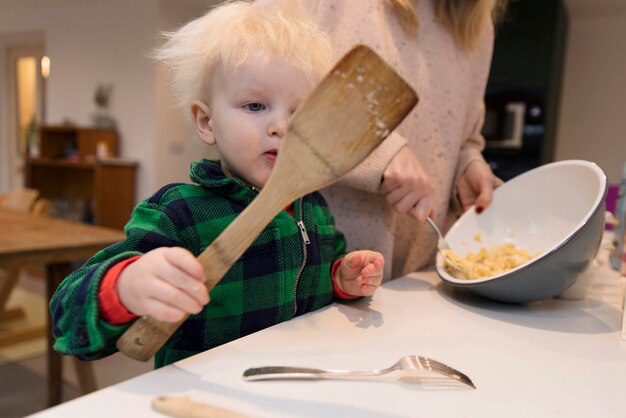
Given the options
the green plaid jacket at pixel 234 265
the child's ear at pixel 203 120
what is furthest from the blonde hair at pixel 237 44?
the green plaid jacket at pixel 234 265

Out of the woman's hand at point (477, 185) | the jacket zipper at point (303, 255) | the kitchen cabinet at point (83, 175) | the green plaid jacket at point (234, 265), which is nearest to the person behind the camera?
the green plaid jacket at point (234, 265)

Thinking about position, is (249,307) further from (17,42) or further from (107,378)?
(17,42)

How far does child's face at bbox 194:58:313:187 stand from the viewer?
0.61m

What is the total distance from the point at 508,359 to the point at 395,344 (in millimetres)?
123

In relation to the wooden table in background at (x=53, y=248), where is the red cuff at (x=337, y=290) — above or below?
above

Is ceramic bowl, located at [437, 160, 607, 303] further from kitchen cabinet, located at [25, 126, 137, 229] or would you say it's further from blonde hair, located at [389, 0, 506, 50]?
kitchen cabinet, located at [25, 126, 137, 229]

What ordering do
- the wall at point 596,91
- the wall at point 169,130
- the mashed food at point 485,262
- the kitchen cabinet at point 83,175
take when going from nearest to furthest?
1. the mashed food at point 485,262
2. the wall at point 596,91
3. the wall at point 169,130
4. the kitchen cabinet at point 83,175

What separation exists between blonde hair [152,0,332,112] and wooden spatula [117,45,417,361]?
0.75ft

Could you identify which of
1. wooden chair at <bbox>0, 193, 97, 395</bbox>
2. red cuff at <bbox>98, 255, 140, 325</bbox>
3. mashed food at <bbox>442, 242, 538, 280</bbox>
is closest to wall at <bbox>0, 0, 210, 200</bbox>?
wooden chair at <bbox>0, 193, 97, 395</bbox>

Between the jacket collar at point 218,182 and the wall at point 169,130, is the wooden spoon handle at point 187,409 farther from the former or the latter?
the wall at point 169,130

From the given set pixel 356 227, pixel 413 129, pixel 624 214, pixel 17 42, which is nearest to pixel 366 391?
pixel 356 227

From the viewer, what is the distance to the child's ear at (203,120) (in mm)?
660

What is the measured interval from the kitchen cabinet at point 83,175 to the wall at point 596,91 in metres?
3.83

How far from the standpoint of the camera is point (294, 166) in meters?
0.44
